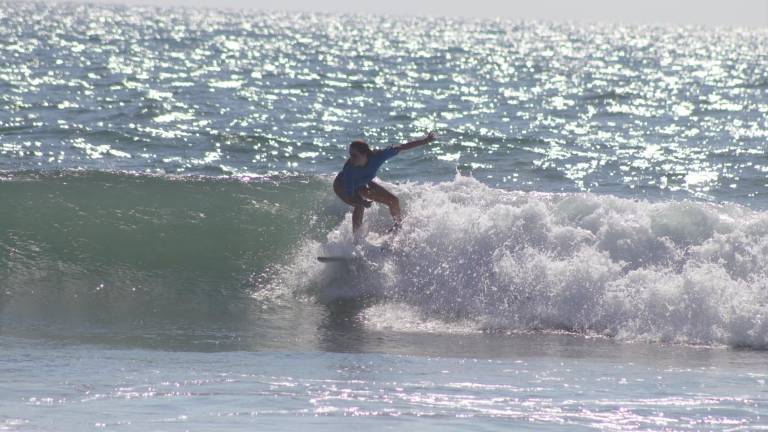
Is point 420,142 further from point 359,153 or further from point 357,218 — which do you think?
point 357,218

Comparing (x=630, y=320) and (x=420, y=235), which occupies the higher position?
(x=420, y=235)

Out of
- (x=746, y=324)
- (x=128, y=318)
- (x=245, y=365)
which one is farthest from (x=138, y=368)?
(x=746, y=324)

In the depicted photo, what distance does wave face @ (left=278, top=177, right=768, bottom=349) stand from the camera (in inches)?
398

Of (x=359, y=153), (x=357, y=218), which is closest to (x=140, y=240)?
(x=357, y=218)

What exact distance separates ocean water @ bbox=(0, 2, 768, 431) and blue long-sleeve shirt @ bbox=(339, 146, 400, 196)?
0.63m

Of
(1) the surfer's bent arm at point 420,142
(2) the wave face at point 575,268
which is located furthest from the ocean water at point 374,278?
(1) the surfer's bent arm at point 420,142

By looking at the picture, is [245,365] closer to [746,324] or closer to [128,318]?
[128,318]

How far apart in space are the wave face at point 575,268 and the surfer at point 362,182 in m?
0.33

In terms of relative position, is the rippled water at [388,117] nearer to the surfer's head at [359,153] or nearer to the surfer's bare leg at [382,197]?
the surfer's bare leg at [382,197]

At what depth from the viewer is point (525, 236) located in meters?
11.5

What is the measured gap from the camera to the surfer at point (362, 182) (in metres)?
11.3

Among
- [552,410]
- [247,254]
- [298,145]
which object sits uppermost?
[298,145]

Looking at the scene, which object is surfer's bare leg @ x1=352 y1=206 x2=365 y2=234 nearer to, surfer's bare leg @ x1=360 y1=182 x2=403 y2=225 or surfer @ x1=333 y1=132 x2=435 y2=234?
surfer @ x1=333 y1=132 x2=435 y2=234

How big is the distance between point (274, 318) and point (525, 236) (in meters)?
2.78
